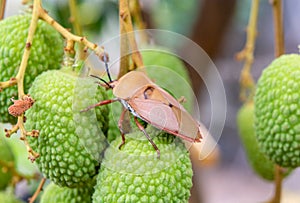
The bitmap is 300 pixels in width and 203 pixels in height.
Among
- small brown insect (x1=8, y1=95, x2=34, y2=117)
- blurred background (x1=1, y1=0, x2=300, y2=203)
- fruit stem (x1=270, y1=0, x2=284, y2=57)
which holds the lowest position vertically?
small brown insect (x1=8, y1=95, x2=34, y2=117)

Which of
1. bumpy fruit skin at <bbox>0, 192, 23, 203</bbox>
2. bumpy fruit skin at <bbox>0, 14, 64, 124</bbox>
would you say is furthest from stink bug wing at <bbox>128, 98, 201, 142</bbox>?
bumpy fruit skin at <bbox>0, 192, 23, 203</bbox>

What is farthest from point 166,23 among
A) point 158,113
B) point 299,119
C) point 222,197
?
point 222,197

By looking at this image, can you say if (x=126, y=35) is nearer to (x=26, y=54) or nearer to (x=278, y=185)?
(x=26, y=54)

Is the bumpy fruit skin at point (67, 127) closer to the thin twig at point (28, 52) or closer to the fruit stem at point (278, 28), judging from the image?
the thin twig at point (28, 52)

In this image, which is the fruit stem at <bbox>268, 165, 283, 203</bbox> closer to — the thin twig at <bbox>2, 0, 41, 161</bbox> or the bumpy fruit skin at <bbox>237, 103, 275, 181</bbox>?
the bumpy fruit skin at <bbox>237, 103, 275, 181</bbox>

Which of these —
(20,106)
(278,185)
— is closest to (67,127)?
(20,106)

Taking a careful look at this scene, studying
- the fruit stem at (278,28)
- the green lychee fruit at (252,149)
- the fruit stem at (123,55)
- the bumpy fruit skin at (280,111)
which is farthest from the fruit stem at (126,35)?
the green lychee fruit at (252,149)

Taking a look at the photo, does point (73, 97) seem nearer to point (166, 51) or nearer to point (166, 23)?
point (166, 51)
